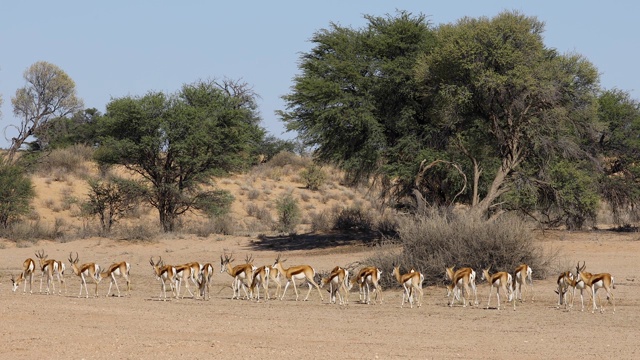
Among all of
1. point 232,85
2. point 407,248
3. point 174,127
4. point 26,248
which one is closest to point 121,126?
point 174,127

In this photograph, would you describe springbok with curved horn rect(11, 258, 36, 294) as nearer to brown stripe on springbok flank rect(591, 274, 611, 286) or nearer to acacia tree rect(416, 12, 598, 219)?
brown stripe on springbok flank rect(591, 274, 611, 286)

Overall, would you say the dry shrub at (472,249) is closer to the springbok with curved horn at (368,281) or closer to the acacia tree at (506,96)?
the springbok with curved horn at (368,281)

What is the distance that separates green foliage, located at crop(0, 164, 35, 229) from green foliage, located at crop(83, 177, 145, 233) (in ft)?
9.71

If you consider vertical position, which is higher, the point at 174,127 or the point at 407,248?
the point at 174,127

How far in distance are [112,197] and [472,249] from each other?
23.5 m

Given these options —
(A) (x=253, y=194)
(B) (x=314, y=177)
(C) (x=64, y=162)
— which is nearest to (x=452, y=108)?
(A) (x=253, y=194)

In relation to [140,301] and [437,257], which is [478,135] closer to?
[437,257]

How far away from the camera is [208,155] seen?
42625 mm

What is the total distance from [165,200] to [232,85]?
3720 centimetres

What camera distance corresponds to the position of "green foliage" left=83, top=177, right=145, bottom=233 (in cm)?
4203

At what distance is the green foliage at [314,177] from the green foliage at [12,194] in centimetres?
2369

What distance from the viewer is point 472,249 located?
78.4ft

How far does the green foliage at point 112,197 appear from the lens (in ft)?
138

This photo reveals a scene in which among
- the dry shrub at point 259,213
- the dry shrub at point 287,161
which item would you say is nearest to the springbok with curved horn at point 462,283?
the dry shrub at point 259,213
